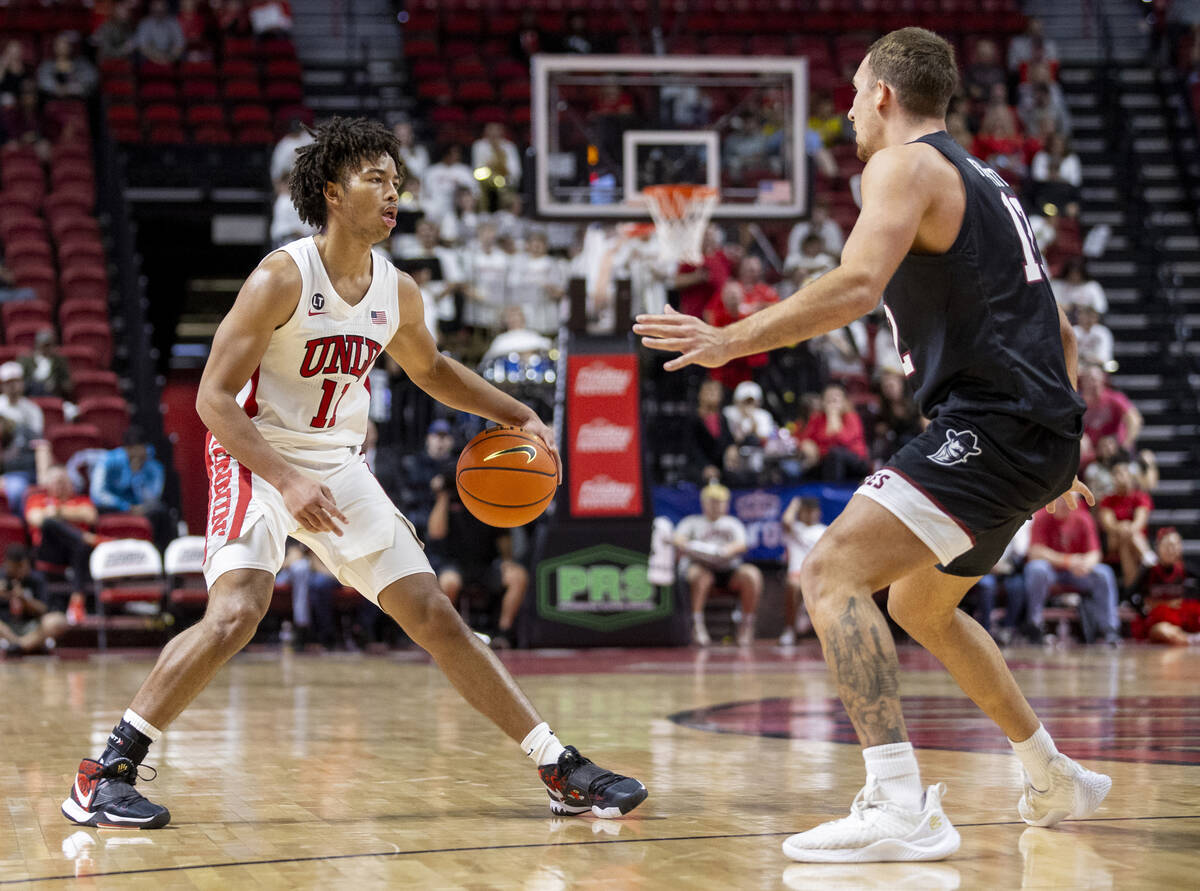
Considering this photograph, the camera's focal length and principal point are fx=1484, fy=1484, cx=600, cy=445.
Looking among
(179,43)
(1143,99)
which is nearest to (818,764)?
(179,43)

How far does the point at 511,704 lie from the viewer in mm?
4043

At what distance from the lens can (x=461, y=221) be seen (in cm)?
1495

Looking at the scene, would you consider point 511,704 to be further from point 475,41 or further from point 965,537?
point 475,41

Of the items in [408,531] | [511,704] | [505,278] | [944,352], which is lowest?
[511,704]

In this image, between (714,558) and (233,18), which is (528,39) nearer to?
(233,18)

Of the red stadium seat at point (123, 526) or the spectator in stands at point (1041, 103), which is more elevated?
the spectator in stands at point (1041, 103)

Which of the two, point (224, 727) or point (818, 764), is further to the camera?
point (224, 727)

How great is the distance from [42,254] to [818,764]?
12373mm

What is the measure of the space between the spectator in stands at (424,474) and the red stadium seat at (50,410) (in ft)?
11.0

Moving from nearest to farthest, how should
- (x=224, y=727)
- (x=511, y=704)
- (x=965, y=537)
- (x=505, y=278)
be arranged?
(x=965, y=537) → (x=511, y=704) → (x=224, y=727) → (x=505, y=278)

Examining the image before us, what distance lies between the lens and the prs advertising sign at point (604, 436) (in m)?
11.1

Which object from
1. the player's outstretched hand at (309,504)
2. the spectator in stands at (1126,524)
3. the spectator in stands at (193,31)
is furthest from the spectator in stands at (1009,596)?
the spectator in stands at (193,31)

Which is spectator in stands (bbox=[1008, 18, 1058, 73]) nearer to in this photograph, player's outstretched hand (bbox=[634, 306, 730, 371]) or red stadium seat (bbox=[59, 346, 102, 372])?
red stadium seat (bbox=[59, 346, 102, 372])

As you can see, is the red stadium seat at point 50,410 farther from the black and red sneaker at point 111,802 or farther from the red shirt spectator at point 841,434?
the black and red sneaker at point 111,802
